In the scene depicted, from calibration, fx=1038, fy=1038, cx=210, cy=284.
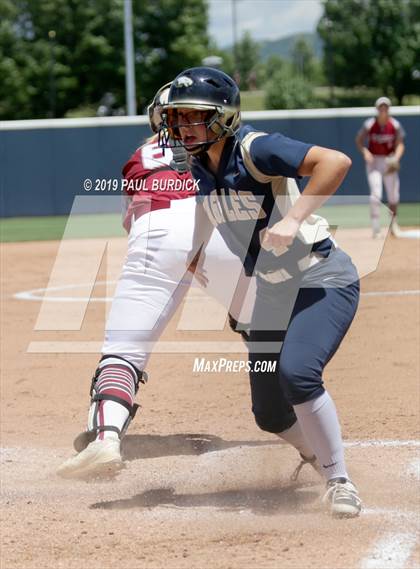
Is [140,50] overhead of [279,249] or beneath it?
beneath

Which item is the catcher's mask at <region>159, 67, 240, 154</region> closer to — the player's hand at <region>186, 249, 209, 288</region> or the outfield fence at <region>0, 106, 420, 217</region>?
the player's hand at <region>186, 249, 209, 288</region>

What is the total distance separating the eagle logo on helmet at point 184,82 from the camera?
419 centimetres

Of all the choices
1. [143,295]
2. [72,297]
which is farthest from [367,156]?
[143,295]

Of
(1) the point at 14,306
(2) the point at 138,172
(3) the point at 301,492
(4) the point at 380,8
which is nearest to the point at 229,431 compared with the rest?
(3) the point at 301,492

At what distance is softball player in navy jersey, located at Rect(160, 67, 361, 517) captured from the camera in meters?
4.15

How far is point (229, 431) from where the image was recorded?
595cm

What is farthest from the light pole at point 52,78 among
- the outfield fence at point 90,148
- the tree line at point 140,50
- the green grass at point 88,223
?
the green grass at point 88,223

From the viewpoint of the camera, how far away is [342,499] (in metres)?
4.24

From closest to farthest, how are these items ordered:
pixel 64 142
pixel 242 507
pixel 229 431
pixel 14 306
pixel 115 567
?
pixel 115 567, pixel 242 507, pixel 229 431, pixel 14 306, pixel 64 142

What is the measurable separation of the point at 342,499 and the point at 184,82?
1.81 meters

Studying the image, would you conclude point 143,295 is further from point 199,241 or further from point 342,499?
point 342,499

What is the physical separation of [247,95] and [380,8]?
59.6 feet

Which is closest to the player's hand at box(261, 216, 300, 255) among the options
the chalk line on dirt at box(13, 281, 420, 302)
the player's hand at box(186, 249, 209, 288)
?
the player's hand at box(186, 249, 209, 288)

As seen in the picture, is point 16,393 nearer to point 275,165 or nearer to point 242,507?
point 242,507
